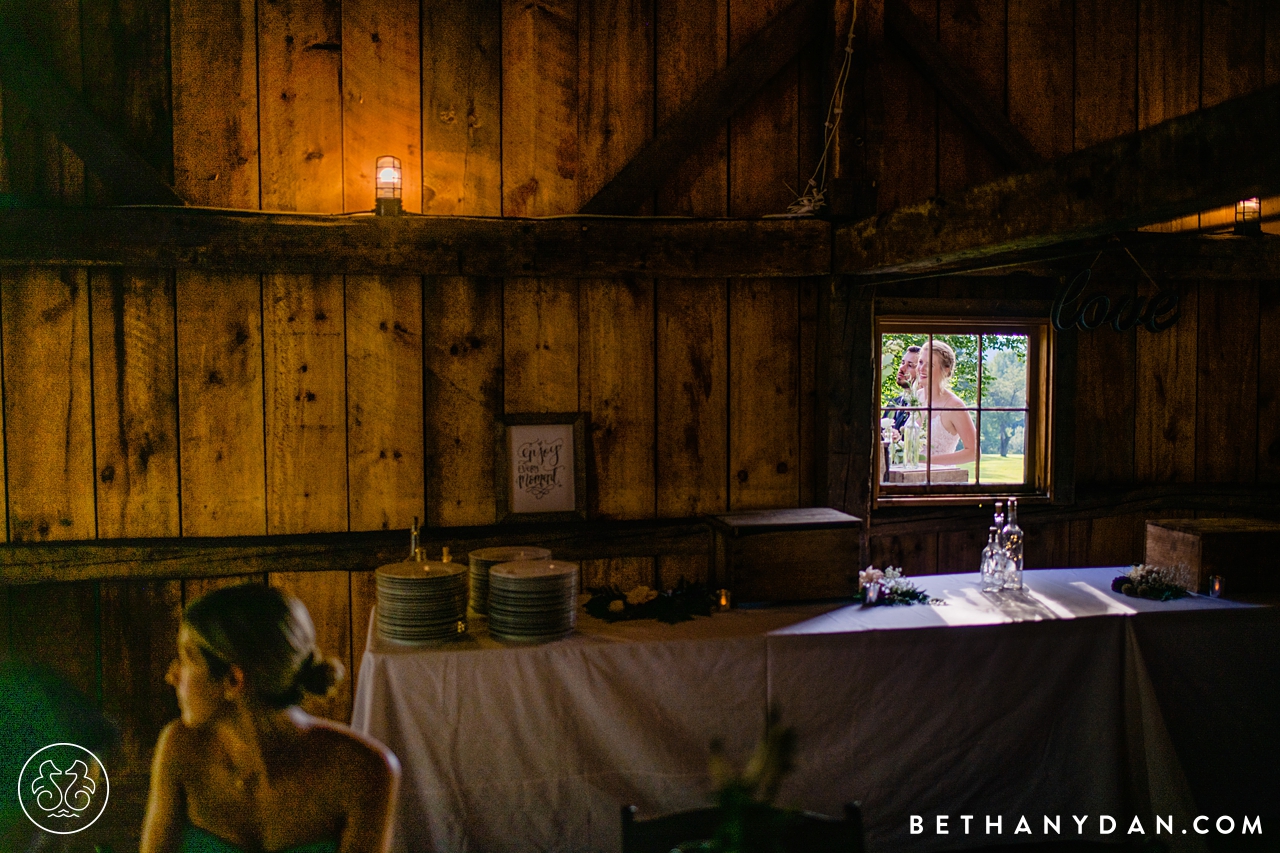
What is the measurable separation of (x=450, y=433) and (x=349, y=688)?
1084 millimetres

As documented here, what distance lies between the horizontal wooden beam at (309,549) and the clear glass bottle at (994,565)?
1.02 metres

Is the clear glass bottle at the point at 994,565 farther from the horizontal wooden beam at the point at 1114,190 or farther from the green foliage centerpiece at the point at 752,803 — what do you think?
the green foliage centerpiece at the point at 752,803

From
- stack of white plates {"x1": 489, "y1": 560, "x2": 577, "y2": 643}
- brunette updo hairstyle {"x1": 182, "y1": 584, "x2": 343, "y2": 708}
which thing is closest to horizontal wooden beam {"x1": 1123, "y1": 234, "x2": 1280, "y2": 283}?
stack of white plates {"x1": 489, "y1": 560, "x2": 577, "y2": 643}

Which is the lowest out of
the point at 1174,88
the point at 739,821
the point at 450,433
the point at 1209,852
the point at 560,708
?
the point at 1209,852

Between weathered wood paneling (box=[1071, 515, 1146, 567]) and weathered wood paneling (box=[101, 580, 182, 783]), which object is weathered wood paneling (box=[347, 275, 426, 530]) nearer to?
weathered wood paneling (box=[101, 580, 182, 783])

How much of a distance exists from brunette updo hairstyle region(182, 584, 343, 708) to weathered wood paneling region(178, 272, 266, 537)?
6.41 feet

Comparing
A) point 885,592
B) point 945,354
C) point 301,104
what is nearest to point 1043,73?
point 945,354

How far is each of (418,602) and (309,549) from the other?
1141 mm

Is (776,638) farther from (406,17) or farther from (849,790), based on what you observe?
(406,17)

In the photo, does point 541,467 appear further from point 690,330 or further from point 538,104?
point 538,104

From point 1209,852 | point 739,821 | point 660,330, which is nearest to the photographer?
point 739,821

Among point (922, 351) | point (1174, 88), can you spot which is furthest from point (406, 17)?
point (1174, 88)

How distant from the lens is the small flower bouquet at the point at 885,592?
2.98m

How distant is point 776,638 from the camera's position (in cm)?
268
